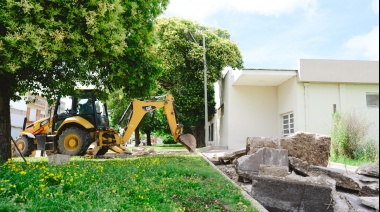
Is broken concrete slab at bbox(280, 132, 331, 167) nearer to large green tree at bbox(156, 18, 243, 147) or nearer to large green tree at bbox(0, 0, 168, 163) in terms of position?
large green tree at bbox(0, 0, 168, 163)

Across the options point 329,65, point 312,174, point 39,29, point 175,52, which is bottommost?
point 312,174

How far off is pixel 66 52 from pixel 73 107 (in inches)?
277

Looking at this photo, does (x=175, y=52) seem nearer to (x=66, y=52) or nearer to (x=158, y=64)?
(x=158, y=64)

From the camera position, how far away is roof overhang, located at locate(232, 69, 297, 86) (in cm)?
1645

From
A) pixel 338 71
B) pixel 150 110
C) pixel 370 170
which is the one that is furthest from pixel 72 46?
pixel 338 71

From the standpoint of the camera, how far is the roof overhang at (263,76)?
16.5 metres

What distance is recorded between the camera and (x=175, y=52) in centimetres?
2802

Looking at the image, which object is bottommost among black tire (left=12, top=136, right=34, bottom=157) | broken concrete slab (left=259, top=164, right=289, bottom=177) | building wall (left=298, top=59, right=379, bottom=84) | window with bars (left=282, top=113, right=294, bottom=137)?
broken concrete slab (left=259, top=164, right=289, bottom=177)

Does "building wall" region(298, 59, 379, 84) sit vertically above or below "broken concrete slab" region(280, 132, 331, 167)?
above

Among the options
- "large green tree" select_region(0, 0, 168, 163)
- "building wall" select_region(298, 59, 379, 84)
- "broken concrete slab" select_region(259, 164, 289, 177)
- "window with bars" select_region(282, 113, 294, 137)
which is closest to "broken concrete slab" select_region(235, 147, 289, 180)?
"broken concrete slab" select_region(259, 164, 289, 177)

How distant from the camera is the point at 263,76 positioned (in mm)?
17250

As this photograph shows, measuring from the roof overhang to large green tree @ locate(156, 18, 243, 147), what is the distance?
8209 mm

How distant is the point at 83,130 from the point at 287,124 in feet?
33.6

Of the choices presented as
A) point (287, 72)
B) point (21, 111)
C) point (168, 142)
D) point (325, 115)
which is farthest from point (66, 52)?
point (21, 111)
